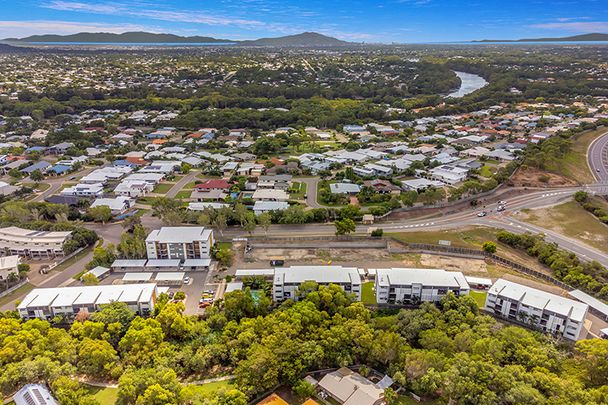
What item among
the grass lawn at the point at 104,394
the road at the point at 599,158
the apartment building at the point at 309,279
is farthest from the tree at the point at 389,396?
the road at the point at 599,158

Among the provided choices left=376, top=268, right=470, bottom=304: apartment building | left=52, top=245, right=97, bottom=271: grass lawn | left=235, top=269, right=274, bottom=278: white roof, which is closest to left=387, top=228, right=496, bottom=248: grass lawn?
left=376, top=268, right=470, bottom=304: apartment building

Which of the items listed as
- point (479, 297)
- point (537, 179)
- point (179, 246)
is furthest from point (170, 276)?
point (537, 179)

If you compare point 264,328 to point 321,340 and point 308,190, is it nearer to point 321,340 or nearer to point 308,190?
point 321,340

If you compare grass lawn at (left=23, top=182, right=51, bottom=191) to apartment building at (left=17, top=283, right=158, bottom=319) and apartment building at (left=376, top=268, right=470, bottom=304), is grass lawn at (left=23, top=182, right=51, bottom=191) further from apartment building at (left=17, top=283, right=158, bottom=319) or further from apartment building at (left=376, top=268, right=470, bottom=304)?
apartment building at (left=376, top=268, right=470, bottom=304)

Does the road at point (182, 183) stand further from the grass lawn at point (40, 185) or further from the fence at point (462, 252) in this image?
the fence at point (462, 252)

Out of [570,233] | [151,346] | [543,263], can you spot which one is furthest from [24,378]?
[570,233]
